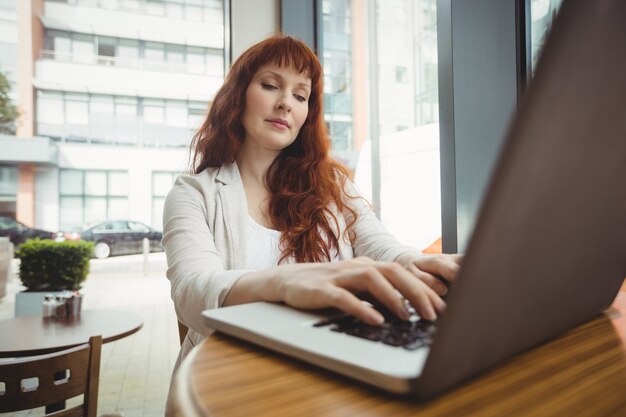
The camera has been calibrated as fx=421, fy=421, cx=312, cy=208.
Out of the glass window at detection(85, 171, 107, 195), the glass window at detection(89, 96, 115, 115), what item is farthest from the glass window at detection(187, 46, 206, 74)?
the glass window at detection(85, 171, 107, 195)

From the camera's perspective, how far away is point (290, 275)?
1.85 feet

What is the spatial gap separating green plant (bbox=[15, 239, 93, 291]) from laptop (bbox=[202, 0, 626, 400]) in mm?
4645

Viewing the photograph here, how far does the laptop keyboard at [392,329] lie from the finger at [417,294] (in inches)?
0.5

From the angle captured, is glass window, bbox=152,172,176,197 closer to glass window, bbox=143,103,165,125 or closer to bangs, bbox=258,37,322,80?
glass window, bbox=143,103,165,125

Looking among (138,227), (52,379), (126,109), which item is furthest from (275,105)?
(138,227)

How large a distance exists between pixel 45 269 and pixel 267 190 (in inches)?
151

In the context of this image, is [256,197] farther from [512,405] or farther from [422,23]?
[512,405]

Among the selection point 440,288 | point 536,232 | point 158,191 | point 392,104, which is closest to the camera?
point 536,232

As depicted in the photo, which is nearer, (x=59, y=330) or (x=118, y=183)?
(x=59, y=330)

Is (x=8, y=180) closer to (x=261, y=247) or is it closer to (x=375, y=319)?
(x=261, y=247)

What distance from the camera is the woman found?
114 centimetres

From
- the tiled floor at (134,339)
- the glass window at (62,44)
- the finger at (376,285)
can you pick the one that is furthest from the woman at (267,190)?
the glass window at (62,44)

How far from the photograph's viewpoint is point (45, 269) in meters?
4.26

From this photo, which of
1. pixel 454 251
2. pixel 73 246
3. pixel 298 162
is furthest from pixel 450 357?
pixel 73 246
